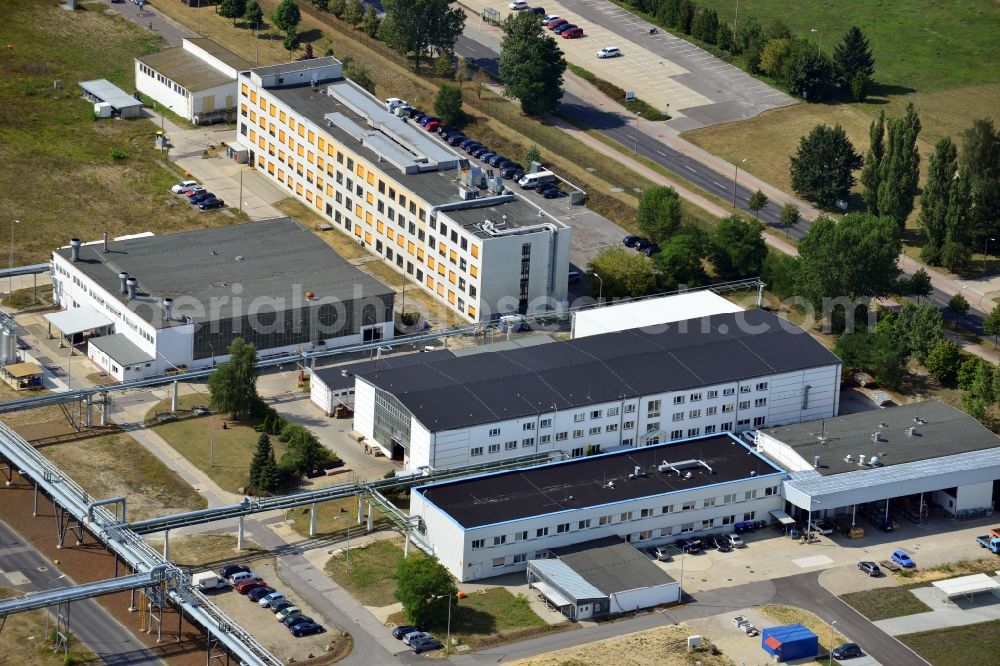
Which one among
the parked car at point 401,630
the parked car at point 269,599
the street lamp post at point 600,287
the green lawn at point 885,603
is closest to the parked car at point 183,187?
the street lamp post at point 600,287

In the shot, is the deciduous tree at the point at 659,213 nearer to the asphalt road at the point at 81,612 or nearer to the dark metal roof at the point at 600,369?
the dark metal roof at the point at 600,369

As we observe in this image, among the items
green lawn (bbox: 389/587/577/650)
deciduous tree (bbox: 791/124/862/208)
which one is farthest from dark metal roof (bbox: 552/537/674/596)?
deciduous tree (bbox: 791/124/862/208)

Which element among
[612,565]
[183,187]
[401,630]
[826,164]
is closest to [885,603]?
[612,565]

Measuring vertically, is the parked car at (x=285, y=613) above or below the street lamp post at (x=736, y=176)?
below

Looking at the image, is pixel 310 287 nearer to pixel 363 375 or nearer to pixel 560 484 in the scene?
pixel 363 375

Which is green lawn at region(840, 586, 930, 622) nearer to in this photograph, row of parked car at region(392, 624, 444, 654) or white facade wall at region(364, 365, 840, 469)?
white facade wall at region(364, 365, 840, 469)
